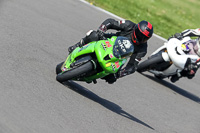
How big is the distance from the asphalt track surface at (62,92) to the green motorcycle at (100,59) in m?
0.35

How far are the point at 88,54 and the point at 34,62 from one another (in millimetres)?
1210

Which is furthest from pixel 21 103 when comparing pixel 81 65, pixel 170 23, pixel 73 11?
pixel 170 23

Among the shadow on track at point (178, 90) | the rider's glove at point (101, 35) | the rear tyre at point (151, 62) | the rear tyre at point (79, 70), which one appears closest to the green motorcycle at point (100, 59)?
the rear tyre at point (79, 70)

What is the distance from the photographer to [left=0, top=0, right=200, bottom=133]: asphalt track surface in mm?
5715

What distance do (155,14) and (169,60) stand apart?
7456 mm

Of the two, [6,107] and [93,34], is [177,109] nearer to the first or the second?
[93,34]

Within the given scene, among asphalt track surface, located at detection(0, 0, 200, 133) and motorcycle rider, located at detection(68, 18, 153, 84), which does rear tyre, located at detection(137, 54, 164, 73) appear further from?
motorcycle rider, located at detection(68, 18, 153, 84)

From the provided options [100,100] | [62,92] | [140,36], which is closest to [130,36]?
[140,36]

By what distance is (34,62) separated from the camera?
25.5ft

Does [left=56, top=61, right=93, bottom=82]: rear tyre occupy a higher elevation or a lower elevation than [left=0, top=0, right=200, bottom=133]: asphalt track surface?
higher

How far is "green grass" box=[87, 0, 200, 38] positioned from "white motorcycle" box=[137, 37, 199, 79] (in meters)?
4.30

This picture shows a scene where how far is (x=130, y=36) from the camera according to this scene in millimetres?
7746

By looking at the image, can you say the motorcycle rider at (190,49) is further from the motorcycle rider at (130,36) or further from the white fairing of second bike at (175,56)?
the motorcycle rider at (130,36)

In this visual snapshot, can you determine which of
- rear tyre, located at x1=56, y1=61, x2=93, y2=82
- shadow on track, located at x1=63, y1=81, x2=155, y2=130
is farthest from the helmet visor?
shadow on track, located at x1=63, y1=81, x2=155, y2=130
